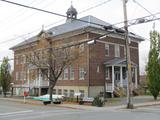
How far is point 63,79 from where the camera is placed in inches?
1806

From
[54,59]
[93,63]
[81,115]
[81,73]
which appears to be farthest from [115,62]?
[81,115]

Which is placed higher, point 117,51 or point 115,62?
point 117,51

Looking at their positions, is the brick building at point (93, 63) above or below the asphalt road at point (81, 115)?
above

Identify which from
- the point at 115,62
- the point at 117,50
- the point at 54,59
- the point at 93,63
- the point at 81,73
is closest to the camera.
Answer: the point at 54,59

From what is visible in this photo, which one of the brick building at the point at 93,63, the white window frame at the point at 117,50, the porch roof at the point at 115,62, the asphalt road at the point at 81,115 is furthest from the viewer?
the white window frame at the point at 117,50

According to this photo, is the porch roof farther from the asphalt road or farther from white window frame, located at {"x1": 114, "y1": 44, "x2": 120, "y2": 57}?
the asphalt road

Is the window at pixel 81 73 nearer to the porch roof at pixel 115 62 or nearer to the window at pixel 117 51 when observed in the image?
the porch roof at pixel 115 62

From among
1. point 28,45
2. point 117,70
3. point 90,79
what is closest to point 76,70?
point 90,79

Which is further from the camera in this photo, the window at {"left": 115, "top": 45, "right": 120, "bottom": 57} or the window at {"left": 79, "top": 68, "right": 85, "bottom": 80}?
the window at {"left": 115, "top": 45, "right": 120, "bottom": 57}

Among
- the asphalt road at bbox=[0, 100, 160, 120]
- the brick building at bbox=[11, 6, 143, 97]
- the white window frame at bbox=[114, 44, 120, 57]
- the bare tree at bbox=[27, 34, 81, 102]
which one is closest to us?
the asphalt road at bbox=[0, 100, 160, 120]

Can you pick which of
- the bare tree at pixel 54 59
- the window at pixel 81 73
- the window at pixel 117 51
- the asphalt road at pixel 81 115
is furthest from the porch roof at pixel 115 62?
the asphalt road at pixel 81 115

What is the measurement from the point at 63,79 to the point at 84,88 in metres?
5.83

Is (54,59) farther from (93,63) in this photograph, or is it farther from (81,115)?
(81,115)

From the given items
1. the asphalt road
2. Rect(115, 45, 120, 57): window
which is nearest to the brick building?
Rect(115, 45, 120, 57): window
